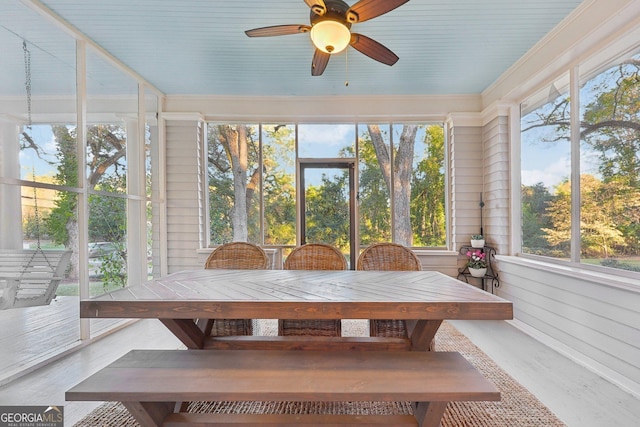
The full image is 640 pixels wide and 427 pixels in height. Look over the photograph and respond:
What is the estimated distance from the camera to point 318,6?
6.02 feet

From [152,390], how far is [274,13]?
280 cm

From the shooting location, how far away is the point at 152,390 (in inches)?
49.1

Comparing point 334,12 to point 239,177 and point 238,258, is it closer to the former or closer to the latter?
point 238,258

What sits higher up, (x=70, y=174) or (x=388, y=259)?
(x=70, y=174)

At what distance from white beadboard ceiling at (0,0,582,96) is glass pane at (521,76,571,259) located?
2.04ft

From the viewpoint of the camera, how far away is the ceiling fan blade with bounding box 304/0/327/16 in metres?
1.80

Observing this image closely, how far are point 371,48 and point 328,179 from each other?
6.94 feet

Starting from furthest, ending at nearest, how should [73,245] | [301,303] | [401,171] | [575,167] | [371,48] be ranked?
1. [401,171]
2. [73,245]
3. [575,167]
4. [371,48]
5. [301,303]

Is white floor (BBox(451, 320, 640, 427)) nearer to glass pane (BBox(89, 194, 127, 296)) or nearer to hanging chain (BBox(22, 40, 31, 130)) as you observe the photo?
glass pane (BBox(89, 194, 127, 296))

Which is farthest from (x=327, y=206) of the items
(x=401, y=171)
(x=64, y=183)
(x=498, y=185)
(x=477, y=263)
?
(x=64, y=183)

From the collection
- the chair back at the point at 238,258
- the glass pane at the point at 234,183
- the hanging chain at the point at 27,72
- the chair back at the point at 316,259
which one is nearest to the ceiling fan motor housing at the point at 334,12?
the chair back at the point at 316,259

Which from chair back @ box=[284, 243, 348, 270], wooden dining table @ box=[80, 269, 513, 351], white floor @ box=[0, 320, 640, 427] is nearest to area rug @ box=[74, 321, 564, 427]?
white floor @ box=[0, 320, 640, 427]

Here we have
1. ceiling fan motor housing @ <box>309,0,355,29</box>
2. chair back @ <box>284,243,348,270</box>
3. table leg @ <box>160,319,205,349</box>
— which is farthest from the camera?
chair back @ <box>284,243,348,270</box>

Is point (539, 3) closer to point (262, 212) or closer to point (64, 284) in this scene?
point (262, 212)
